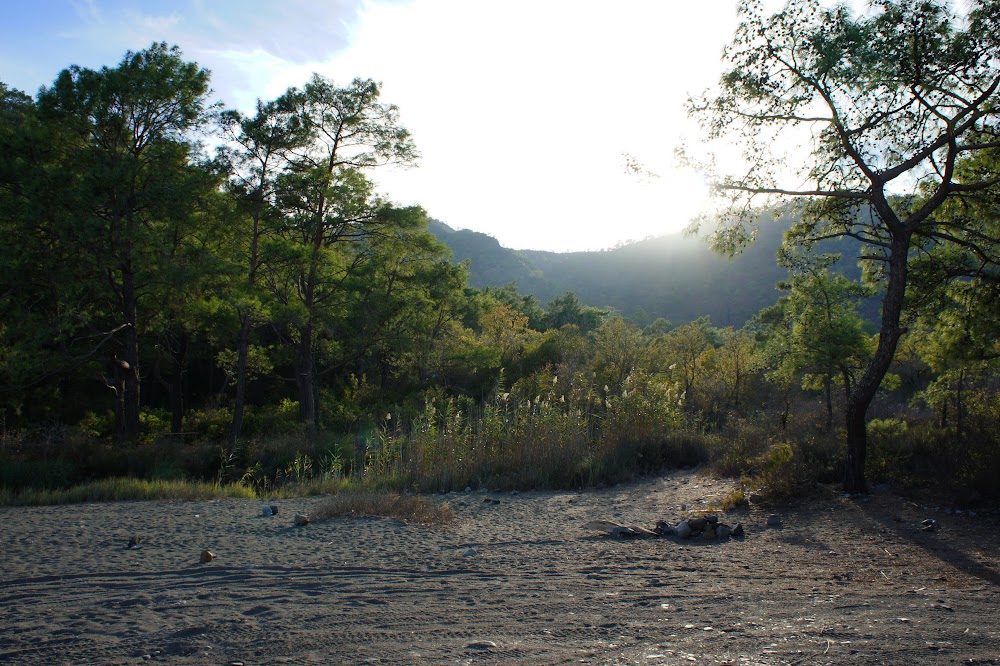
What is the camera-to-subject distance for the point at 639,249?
147750 millimetres

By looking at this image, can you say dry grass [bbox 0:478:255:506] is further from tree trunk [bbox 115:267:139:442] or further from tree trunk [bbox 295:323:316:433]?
tree trunk [bbox 295:323:316:433]

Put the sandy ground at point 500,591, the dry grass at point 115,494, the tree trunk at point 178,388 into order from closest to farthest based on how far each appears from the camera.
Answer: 1. the sandy ground at point 500,591
2. the dry grass at point 115,494
3. the tree trunk at point 178,388

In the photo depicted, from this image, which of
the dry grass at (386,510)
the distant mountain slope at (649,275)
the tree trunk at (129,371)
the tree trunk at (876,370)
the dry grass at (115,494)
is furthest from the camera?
the distant mountain slope at (649,275)

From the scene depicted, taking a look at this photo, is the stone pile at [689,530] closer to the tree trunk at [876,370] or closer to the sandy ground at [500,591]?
the sandy ground at [500,591]

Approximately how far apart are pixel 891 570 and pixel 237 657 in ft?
16.5

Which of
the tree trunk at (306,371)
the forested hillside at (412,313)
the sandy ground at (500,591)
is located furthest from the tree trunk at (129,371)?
the sandy ground at (500,591)

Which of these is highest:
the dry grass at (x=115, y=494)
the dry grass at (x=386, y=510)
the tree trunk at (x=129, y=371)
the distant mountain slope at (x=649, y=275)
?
the distant mountain slope at (x=649, y=275)

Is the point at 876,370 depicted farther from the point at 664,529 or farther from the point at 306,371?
the point at 306,371

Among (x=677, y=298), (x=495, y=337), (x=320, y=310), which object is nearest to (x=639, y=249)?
(x=677, y=298)

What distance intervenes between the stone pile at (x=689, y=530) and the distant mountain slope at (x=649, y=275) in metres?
86.3

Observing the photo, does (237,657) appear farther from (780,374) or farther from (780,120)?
(780,374)

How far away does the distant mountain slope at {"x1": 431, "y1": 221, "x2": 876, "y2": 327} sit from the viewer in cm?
10906

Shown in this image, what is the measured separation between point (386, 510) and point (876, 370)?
609cm

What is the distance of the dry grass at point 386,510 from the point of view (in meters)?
7.38
